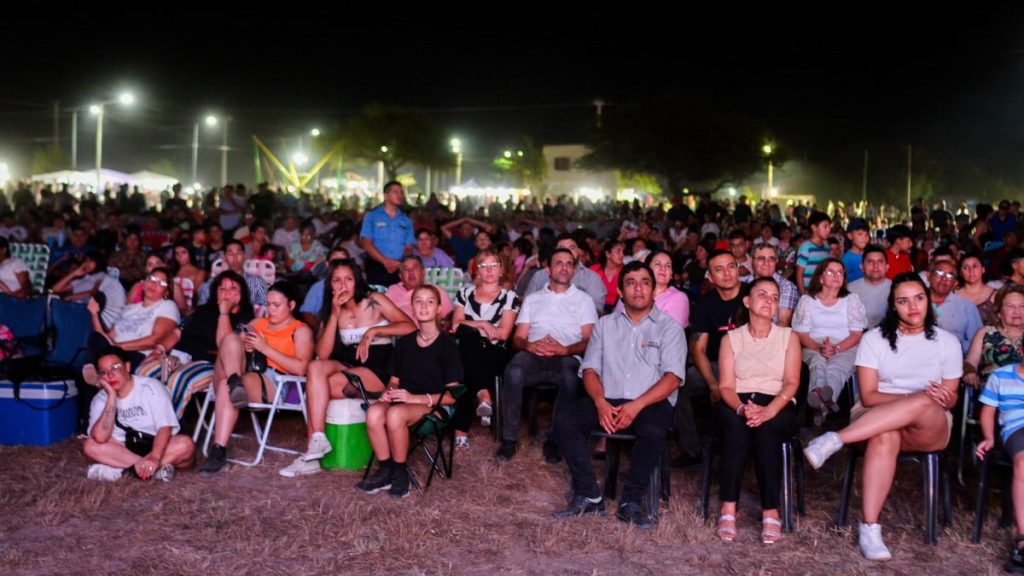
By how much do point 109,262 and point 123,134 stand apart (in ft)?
235

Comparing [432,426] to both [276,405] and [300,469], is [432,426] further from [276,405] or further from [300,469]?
[276,405]

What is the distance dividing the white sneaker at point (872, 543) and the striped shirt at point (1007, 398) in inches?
28.3

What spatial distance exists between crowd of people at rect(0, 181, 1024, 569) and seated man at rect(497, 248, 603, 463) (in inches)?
0.5

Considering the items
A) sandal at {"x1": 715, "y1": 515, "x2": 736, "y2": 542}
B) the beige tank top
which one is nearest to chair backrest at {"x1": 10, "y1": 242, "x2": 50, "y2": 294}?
the beige tank top

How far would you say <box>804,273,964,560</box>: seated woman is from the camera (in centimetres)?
462

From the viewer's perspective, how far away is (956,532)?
15.8 ft

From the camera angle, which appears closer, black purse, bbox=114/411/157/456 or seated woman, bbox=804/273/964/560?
seated woman, bbox=804/273/964/560

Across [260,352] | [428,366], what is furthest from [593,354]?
[260,352]

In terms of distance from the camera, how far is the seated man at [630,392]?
5059mm

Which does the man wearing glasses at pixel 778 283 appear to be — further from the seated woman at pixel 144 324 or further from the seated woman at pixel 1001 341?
the seated woman at pixel 144 324

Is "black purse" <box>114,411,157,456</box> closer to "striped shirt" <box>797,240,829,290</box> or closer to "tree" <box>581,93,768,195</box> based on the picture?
"striped shirt" <box>797,240,829,290</box>

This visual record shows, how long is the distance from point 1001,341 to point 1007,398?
2.87 ft

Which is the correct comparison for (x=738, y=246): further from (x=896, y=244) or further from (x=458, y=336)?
(x=458, y=336)

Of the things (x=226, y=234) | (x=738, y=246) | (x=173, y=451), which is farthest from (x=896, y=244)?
(x=226, y=234)
